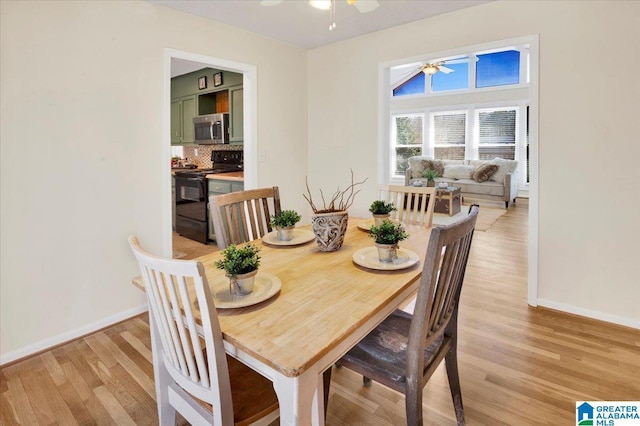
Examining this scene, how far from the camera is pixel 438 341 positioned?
149 cm

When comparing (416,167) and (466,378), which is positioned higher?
(416,167)

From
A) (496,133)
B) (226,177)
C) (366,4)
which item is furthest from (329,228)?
(496,133)

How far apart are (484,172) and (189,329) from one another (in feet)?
24.7

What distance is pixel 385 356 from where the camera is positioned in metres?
1.37

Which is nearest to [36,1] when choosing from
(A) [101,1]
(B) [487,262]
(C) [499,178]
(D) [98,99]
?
(A) [101,1]

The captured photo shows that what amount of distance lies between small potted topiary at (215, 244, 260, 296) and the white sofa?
658cm

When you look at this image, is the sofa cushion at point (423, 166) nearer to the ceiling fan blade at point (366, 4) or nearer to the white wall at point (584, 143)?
the white wall at point (584, 143)

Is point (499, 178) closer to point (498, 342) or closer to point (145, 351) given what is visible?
point (498, 342)

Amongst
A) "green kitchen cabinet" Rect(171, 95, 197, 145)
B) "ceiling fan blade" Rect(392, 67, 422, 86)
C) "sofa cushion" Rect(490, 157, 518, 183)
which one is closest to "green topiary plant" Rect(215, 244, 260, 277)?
"green kitchen cabinet" Rect(171, 95, 197, 145)

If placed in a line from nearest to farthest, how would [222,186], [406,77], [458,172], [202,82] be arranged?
[222,186]
[202,82]
[458,172]
[406,77]

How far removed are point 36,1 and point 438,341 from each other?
2.94 m

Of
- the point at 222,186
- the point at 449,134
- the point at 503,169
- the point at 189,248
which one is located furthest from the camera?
the point at 449,134

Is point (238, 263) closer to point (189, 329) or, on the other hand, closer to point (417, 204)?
point (189, 329)

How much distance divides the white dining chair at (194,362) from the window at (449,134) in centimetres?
861
